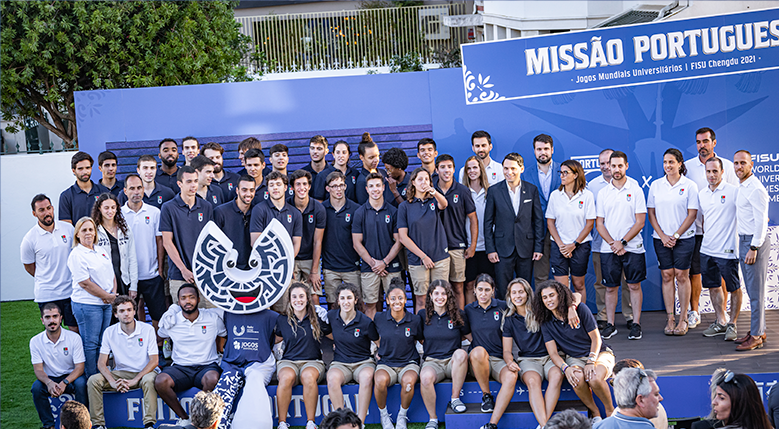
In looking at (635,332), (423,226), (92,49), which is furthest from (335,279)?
(92,49)

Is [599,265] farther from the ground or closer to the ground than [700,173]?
closer to the ground

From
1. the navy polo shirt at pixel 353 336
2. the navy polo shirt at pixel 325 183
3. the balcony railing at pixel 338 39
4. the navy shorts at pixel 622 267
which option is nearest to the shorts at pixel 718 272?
the navy shorts at pixel 622 267

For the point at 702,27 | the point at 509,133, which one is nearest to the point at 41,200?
the point at 509,133

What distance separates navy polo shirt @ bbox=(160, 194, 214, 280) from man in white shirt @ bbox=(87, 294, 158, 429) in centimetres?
59

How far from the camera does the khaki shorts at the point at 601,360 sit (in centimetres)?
486

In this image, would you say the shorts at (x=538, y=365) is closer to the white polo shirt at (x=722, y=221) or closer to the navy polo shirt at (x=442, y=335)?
the navy polo shirt at (x=442, y=335)

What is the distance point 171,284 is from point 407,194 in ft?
7.06

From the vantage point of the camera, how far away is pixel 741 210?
5555 mm

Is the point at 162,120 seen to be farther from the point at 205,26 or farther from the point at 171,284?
the point at 205,26

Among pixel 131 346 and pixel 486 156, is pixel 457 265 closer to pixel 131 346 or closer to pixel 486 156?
pixel 486 156

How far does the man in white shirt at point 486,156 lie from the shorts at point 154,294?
2.92 m

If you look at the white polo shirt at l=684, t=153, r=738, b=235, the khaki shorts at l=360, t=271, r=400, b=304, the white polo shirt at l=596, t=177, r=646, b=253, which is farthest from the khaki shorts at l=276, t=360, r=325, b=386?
the white polo shirt at l=684, t=153, r=738, b=235

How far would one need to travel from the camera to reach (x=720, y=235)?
224 inches

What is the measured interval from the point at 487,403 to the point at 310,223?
211cm
